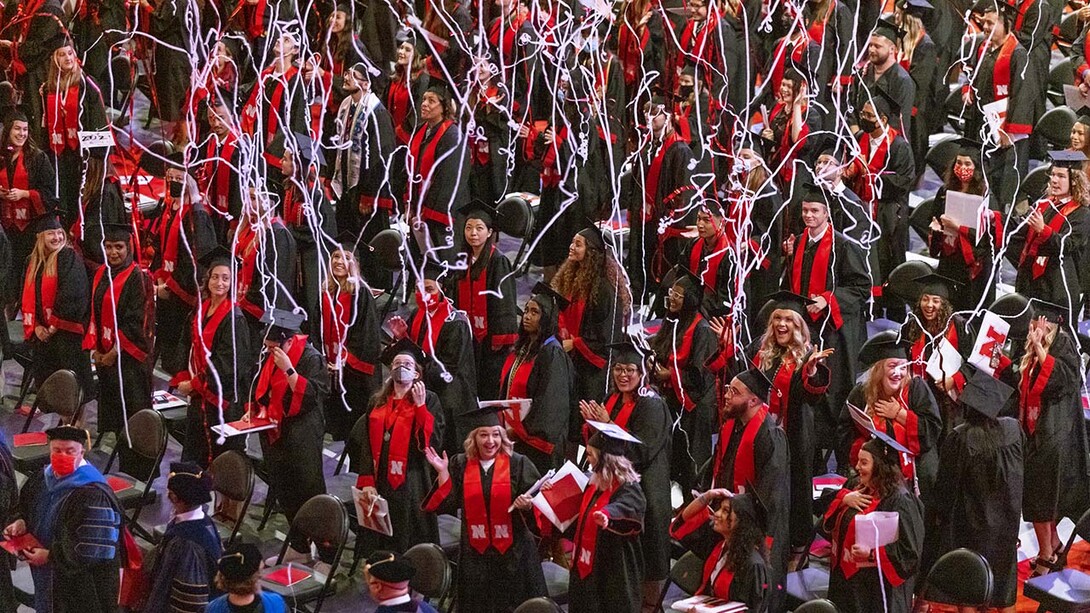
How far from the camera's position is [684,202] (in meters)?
12.7

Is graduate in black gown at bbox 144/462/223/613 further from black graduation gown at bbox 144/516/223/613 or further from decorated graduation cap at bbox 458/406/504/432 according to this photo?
decorated graduation cap at bbox 458/406/504/432

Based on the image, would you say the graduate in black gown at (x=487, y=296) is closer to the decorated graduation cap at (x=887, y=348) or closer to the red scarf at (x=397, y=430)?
the red scarf at (x=397, y=430)

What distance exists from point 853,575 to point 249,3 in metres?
8.01

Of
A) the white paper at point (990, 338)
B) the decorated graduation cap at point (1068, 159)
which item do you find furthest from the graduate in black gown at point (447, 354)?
the decorated graduation cap at point (1068, 159)

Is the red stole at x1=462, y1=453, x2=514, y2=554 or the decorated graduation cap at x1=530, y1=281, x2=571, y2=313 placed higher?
the decorated graduation cap at x1=530, y1=281, x2=571, y2=313

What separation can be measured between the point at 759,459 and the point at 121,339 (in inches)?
151

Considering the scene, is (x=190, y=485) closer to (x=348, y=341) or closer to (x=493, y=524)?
(x=493, y=524)

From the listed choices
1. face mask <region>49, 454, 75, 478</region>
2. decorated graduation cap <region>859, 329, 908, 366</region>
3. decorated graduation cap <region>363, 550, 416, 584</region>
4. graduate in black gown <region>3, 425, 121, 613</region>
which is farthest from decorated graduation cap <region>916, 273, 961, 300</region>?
face mask <region>49, 454, 75, 478</region>

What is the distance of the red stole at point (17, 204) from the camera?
12805 mm

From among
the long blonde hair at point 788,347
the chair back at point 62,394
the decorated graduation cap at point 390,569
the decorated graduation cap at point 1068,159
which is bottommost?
the chair back at point 62,394

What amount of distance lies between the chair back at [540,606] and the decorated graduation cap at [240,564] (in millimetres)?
1203

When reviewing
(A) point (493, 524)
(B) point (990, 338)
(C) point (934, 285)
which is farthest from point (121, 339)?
(B) point (990, 338)

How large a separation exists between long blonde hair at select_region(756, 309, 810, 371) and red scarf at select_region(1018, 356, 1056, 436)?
1.10 metres

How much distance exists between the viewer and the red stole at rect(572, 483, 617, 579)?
896 centimetres
